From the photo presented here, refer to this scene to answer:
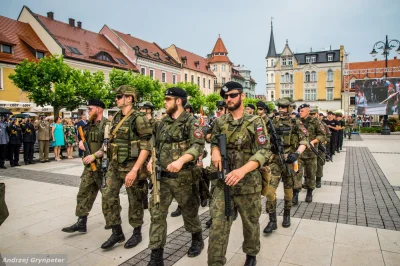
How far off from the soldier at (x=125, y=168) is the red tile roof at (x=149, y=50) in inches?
1526

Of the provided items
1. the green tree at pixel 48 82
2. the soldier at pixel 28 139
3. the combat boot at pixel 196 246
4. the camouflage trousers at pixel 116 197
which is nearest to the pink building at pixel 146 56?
the green tree at pixel 48 82

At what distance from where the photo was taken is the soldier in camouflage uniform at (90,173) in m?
4.52

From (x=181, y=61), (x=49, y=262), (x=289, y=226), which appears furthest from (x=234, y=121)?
Result: (x=181, y=61)

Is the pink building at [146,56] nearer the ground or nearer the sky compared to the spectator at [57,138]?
nearer the sky

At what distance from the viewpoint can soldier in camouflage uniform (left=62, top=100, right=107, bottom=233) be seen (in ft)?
14.8

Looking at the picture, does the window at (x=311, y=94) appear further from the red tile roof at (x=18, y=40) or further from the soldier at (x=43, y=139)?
the soldier at (x=43, y=139)

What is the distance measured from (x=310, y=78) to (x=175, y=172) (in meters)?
68.2

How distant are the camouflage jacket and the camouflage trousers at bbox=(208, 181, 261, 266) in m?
0.12

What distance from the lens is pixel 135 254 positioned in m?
3.94

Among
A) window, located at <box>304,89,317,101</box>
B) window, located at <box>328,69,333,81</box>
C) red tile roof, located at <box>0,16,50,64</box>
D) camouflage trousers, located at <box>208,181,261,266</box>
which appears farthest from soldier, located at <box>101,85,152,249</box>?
window, located at <box>328,69,333,81</box>

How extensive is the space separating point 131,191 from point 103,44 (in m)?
39.9

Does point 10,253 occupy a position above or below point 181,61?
below

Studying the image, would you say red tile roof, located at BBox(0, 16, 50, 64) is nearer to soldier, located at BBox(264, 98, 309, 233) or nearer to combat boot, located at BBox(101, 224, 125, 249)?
combat boot, located at BBox(101, 224, 125, 249)

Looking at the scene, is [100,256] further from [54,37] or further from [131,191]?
[54,37]
